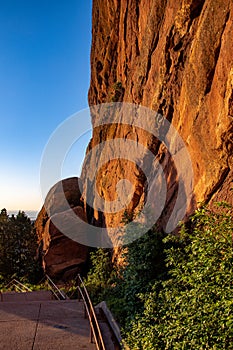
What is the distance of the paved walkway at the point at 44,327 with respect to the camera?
21.7ft

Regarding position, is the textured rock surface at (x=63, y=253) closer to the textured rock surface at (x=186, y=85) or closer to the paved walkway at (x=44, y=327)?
the textured rock surface at (x=186, y=85)

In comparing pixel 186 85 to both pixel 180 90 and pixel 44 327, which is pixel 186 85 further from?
pixel 44 327

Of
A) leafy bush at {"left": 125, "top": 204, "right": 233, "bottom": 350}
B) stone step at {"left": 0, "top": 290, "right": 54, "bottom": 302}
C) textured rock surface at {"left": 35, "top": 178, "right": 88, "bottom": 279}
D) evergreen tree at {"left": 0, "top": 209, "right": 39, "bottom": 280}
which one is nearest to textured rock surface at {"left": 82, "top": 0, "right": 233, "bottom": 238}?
leafy bush at {"left": 125, "top": 204, "right": 233, "bottom": 350}

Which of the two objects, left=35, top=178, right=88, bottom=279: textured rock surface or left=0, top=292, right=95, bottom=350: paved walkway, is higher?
left=35, top=178, right=88, bottom=279: textured rock surface

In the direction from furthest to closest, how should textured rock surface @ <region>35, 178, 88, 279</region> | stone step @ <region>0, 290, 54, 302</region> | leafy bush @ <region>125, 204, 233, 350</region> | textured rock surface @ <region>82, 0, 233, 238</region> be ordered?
textured rock surface @ <region>35, 178, 88, 279</region>
stone step @ <region>0, 290, 54, 302</region>
textured rock surface @ <region>82, 0, 233, 238</region>
leafy bush @ <region>125, 204, 233, 350</region>

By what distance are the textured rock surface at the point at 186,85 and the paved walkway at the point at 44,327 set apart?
12.6 feet

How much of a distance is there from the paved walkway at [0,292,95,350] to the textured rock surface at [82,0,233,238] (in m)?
3.85

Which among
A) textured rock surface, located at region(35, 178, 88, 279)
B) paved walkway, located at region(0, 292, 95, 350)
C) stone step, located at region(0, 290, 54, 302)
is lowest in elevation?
paved walkway, located at region(0, 292, 95, 350)

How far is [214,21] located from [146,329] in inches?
271

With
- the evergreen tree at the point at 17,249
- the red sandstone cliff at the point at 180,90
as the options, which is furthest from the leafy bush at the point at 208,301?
the evergreen tree at the point at 17,249

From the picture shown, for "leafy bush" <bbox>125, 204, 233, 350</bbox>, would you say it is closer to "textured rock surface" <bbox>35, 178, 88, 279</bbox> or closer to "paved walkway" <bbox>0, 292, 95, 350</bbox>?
"paved walkway" <bbox>0, 292, 95, 350</bbox>

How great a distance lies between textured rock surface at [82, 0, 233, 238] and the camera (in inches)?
283

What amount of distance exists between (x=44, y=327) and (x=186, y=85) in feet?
23.4

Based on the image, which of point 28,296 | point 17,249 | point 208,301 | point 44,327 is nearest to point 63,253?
point 28,296
